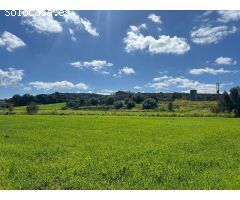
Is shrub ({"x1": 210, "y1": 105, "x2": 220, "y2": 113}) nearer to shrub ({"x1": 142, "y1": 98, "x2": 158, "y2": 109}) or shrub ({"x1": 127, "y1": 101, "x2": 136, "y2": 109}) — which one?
shrub ({"x1": 142, "y1": 98, "x2": 158, "y2": 109})

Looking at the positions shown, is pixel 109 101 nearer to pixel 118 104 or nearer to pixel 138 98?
pixel 118 104

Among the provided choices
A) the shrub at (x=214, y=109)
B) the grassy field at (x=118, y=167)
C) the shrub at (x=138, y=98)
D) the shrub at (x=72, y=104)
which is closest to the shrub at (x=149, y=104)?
the shrub at (x=138, y=98)

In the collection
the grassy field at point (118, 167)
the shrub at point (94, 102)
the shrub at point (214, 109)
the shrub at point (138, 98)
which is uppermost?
the shrub at point (138, 98)

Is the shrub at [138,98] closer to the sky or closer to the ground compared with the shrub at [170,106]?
closer to the sky

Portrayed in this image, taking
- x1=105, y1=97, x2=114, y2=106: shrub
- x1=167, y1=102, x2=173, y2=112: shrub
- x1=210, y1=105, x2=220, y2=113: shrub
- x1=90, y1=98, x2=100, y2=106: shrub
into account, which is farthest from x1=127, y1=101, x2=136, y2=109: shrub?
x1=210, y1=105, x2=220, y2=113: shrub

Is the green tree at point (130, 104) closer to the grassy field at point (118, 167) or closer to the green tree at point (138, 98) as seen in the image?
the green tree at point (138, 98)

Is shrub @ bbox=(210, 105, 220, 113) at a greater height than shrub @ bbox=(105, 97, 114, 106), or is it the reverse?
shrub @ bbox=(105, 97, 114, 106)

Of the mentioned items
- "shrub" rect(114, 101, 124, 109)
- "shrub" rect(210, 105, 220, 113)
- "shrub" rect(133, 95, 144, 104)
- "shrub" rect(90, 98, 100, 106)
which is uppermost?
"shrub" rect(133, 95, 144, 104)

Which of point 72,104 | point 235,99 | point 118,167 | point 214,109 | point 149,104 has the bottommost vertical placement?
point 118,167

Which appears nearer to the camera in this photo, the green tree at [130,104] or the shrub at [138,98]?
the shrub at [138,98]

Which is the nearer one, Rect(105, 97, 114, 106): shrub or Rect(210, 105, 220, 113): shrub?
Rect(105, 97, 114, 106): shrub

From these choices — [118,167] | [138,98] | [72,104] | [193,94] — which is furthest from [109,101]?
[118,167]
